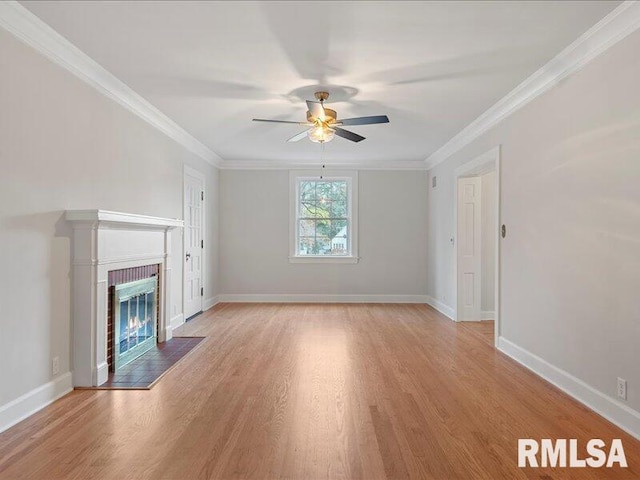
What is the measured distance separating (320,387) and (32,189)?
248 cm

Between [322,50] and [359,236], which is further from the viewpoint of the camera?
[359,236]

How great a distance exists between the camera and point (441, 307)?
22.1 feet

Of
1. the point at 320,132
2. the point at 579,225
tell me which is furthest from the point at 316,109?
the point at 579,225

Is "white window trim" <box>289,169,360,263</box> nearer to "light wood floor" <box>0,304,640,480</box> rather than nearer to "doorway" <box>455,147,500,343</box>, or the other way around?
"doorway" <box>455,147,500,343</box>

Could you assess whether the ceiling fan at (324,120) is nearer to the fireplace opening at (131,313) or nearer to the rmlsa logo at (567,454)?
the fireplace opening at (131,313)

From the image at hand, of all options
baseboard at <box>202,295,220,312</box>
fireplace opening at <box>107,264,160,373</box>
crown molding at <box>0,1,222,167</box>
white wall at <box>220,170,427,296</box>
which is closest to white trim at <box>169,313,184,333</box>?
fireplace opening at <box>107,264,160,373</box>

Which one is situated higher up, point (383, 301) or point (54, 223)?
point (54, 223)

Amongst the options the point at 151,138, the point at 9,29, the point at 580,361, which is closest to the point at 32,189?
the point at 9,29

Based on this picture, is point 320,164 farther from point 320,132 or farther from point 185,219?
point 320,132

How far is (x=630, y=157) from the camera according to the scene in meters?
2.58

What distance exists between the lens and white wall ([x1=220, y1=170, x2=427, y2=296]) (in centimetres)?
761

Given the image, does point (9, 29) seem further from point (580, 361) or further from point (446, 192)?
point (446, 192)

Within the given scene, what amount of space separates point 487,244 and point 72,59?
5433 mm

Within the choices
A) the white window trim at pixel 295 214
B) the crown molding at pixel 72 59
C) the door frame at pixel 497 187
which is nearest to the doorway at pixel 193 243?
the crown molding at pixel 72 59
